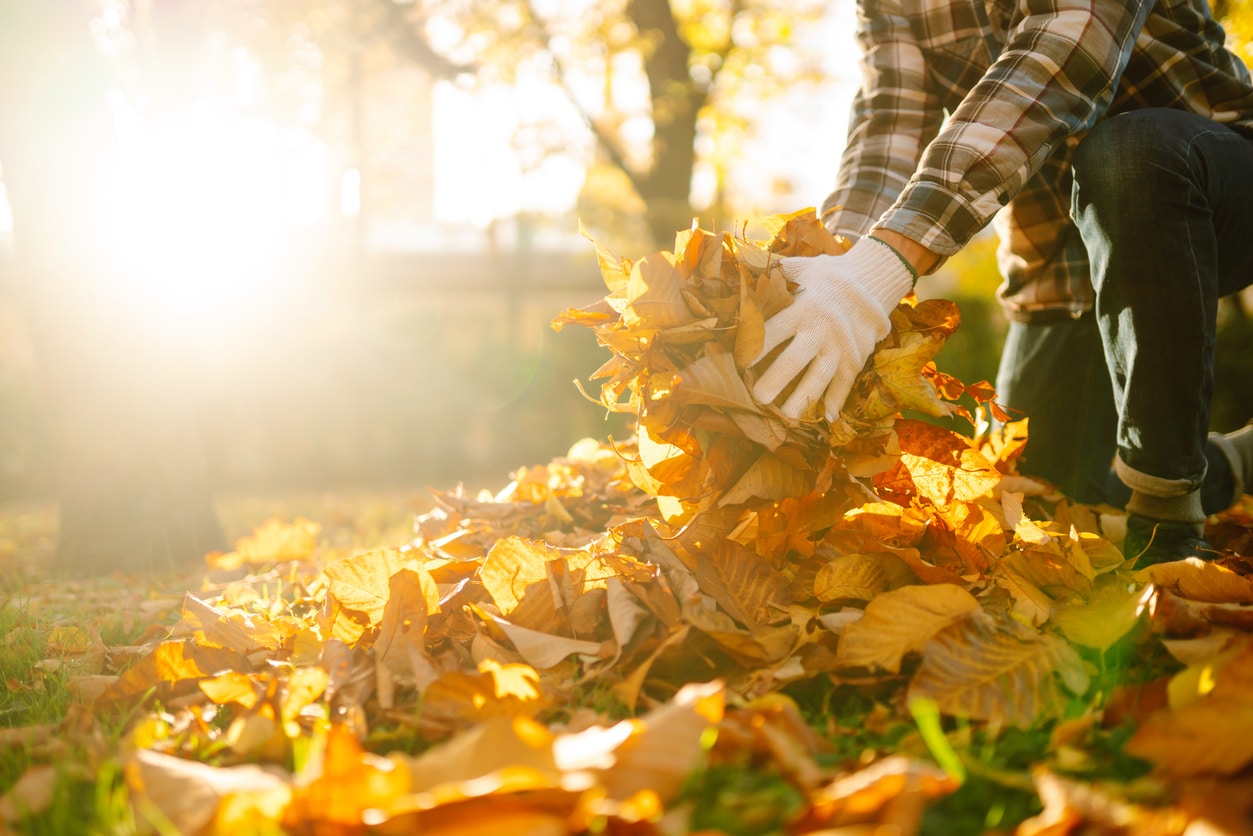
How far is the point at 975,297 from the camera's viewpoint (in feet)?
20.3

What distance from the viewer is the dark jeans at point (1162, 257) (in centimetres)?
184

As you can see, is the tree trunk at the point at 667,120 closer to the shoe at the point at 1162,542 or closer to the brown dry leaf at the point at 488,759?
the shoe at the point at 1162,542

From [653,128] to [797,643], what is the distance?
33.1 feet

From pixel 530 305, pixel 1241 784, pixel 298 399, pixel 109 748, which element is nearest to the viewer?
pixel 1241 784

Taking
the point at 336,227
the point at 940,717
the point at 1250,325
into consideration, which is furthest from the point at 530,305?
the point at 336,227

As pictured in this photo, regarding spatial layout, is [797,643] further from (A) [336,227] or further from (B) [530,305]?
(A) [336,227]

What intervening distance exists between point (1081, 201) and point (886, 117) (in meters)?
0.61

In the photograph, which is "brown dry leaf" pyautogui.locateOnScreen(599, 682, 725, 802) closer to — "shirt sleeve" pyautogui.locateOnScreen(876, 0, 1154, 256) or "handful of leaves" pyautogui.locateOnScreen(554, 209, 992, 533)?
"handful of leaves" pyautogui.locateOnScreen(554, 209, 992, 533)

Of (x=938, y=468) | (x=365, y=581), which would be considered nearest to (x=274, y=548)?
(x=365, y=581)

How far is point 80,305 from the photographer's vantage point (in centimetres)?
357

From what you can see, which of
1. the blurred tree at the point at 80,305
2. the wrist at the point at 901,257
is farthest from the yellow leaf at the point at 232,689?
the blurred tree at the point at 80,305

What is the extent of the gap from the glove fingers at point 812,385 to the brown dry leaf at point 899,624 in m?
0.35

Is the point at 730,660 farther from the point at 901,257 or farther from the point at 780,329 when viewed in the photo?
the point at 901,257

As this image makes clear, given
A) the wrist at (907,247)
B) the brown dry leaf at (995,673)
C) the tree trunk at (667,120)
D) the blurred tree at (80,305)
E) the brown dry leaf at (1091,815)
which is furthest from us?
the tree trunk at (667,120)
